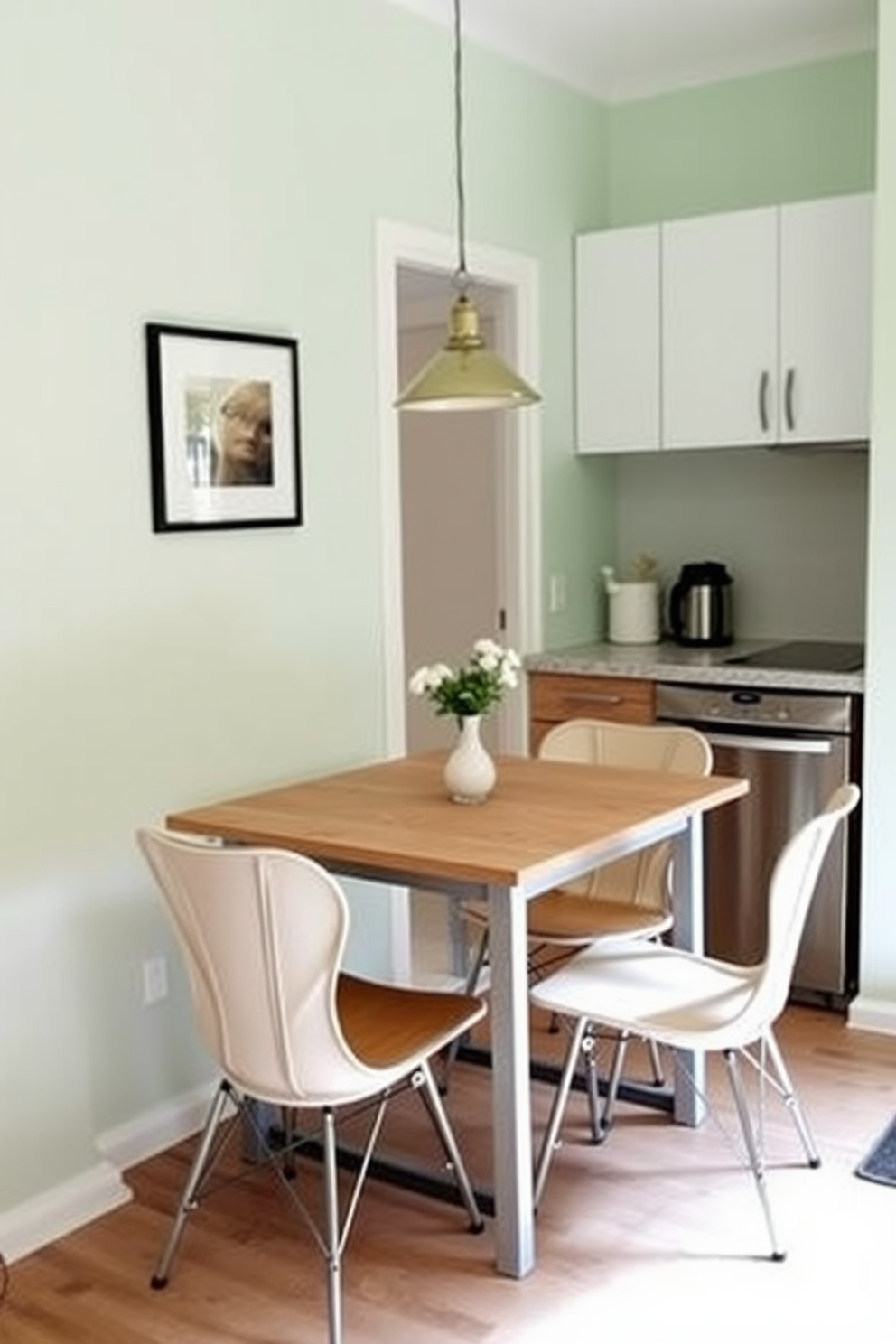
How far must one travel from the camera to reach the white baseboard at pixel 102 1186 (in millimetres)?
2717

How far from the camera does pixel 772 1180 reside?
291 cm

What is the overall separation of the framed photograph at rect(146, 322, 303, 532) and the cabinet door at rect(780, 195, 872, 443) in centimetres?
158

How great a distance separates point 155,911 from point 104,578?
762 millimetres

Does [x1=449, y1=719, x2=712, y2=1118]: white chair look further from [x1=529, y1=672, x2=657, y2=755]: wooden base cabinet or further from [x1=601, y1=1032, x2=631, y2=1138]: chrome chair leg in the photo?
[x1=529, y1=672, x2=657, y2=755]: wooden base cabinet

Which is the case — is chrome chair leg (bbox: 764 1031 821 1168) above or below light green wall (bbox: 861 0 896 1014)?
below

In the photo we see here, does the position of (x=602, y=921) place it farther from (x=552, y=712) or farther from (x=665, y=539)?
(x=665, y=539)

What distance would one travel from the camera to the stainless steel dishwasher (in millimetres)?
3812

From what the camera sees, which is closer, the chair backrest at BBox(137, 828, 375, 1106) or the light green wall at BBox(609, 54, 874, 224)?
the chair backrest at BBox(137, 828, 375, 1106)

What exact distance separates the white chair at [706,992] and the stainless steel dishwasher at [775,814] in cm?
96

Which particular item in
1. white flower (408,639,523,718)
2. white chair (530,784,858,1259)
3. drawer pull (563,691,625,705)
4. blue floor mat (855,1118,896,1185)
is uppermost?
white flower (408,639,523,718)

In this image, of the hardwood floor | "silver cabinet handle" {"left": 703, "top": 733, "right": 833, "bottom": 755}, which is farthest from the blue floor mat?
"silver cabinet handle" {"left": 703, "top": 733, "right": 833, "bottom": 755}

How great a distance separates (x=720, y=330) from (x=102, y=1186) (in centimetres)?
297

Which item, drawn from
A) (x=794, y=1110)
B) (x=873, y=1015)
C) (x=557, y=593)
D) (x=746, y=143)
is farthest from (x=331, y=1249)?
(x=746, y=143)

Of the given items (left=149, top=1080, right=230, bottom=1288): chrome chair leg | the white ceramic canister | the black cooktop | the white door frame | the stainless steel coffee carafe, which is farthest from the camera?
the white ceramic canister
